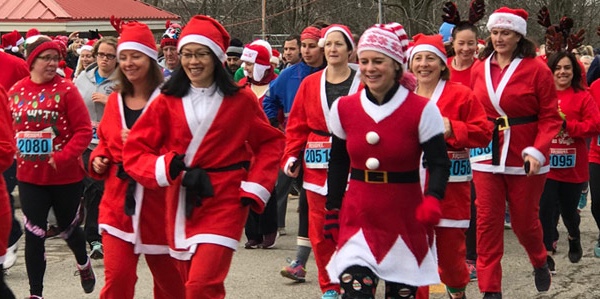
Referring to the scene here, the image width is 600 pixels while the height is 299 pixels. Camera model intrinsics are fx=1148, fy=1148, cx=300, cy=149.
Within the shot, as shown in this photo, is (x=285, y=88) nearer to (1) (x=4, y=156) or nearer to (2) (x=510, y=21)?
(2) (x=510, y=21)

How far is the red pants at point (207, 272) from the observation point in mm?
5992

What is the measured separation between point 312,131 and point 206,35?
6.50 ft

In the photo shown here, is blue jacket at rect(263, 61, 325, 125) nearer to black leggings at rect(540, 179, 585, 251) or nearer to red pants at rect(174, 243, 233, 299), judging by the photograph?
black leggings at rect(540, 179, 585, 251)

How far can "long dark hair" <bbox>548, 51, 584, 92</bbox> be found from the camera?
9.97 meters

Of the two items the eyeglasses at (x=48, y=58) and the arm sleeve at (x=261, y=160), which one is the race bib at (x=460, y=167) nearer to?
the arm sleeve at (x=261, y=160)

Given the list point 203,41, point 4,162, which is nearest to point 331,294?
point 203,41

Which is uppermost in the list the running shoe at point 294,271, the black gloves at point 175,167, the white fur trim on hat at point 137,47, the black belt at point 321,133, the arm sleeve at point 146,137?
the white fur trim on hat at point 137,47

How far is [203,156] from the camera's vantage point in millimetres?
6281

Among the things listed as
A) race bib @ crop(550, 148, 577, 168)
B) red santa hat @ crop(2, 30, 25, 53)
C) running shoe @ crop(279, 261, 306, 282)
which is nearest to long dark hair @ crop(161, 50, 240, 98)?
running shoe @ crop(279, 261, 306, 282)

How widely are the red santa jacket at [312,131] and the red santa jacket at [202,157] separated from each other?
5.58 ft

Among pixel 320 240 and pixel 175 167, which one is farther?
pixel 320 240

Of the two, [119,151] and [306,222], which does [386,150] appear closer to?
[119,151]

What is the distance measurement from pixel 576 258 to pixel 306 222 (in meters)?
2.71

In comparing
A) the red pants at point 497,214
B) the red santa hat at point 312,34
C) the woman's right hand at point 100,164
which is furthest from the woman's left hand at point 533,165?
the woman's right hand at point 100,164
